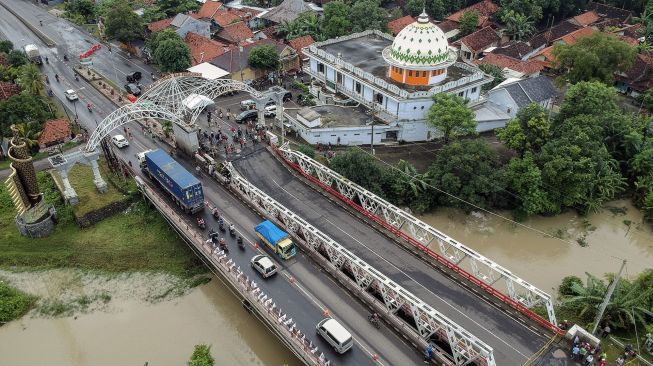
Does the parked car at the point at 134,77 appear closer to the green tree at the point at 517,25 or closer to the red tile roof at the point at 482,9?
the red tile roof at the point at 482,9

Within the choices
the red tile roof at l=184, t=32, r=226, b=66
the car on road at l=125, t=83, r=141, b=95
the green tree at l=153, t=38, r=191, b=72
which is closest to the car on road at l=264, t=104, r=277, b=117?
the green tree at l=153, t=38, r=191, b=72

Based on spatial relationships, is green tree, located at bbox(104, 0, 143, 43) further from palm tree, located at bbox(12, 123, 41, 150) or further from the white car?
the white car

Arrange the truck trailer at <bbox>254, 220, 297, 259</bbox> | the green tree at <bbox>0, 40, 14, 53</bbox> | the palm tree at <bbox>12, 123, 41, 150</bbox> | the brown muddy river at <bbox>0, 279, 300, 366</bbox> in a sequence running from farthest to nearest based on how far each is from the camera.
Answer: the green tree at <bbox>0, 40, 14, 53</bbox> → the palm tree at <bbox>12, 123, 41, 150</bbox> → the truck trailer at <bbox>254, 220, 297, 259</bbox> → the brown muddy river at <bbox>0, 279, 300, 366</bbox>

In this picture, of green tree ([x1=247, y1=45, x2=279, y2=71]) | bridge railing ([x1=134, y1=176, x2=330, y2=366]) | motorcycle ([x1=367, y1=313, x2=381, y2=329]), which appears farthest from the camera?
green tree ([x1=247, y1=45, x2=279, y2=71])

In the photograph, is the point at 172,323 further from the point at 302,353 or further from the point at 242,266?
the point at 302,353

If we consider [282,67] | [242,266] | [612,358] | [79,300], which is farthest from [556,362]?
[282,67]

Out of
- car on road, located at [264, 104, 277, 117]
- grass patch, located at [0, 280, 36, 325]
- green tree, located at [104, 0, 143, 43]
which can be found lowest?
grass patch, located at [0, 280, 36, 325]

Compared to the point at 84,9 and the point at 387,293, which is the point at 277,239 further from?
the point at 84,9

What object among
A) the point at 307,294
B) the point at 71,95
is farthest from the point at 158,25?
the point at 307,294
